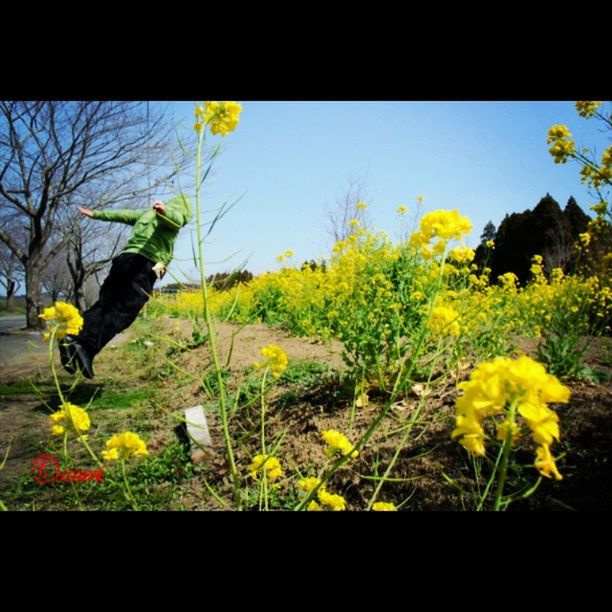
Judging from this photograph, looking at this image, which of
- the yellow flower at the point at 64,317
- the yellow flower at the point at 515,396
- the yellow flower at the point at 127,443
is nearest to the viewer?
the yellow flower at the point at 515,396

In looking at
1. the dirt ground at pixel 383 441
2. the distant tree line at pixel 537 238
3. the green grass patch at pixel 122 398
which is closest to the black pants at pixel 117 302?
the green grass patch at pixel 122 398

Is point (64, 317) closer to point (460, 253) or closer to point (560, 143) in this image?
point (460, 253)

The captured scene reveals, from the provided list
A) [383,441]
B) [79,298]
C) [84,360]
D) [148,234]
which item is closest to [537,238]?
[383,441]

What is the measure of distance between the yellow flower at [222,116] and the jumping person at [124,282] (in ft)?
4.30

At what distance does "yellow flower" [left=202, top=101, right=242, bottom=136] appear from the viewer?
3.24ft

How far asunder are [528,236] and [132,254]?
→ 386 centimetres

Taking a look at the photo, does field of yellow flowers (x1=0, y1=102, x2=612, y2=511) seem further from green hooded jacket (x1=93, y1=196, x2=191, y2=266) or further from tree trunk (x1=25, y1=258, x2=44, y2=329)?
tree trunk (x1=25, y1=258, x2=44, y2=329)
